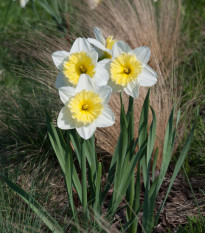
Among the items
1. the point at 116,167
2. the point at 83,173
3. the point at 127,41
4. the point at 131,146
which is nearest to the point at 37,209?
the point at 83,173

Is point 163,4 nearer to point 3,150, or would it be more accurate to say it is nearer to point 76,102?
point 3,150

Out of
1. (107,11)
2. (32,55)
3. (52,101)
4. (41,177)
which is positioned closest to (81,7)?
(107,11)

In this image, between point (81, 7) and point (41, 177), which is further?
point (81, 7)

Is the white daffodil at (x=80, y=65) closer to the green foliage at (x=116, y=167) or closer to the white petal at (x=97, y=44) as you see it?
the white petal at (x=97, y=44)

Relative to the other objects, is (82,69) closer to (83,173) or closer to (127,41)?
(83,173)

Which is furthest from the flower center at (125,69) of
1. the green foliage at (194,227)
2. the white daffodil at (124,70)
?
the green foliage at (194,227)

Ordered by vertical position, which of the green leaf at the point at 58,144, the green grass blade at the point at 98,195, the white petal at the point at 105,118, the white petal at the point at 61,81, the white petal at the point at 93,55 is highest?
the white petal at the point at 93,55

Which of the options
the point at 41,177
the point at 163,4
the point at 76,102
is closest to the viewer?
the point at 76,102
